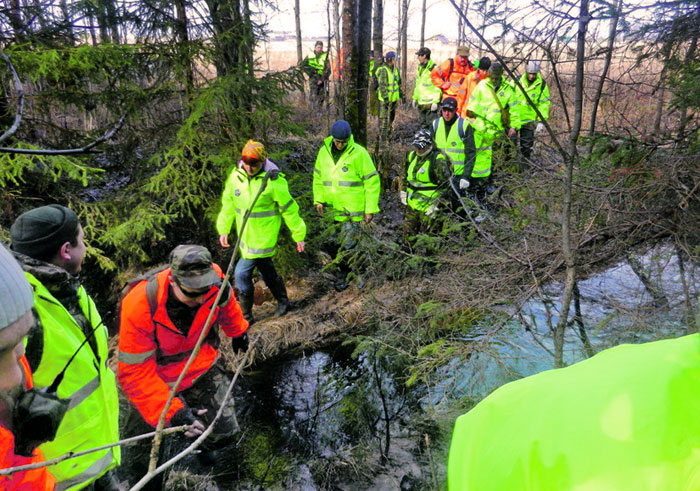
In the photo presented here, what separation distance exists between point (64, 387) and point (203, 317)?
1.01 meters

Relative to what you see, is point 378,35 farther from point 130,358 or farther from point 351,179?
point 130,358

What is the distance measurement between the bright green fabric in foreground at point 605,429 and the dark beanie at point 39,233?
2404mm

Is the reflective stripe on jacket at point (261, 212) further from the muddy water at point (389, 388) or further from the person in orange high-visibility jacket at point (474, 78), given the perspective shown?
the person in orange high-visibility jacket at point (474, 78)

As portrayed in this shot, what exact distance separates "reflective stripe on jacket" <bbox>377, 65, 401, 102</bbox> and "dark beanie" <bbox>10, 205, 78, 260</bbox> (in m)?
8.08

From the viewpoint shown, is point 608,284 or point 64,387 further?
point 608,284

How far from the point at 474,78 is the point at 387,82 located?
2.19 meters

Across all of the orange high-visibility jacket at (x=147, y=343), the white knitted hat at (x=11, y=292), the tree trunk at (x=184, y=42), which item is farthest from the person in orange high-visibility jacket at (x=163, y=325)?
the tree trunk at (x=184, y=42)

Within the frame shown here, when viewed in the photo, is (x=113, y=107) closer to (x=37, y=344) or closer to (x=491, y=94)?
(x=37, y=344)

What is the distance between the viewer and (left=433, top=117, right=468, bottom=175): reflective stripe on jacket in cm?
596

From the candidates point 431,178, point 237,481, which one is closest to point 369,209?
point 431,178

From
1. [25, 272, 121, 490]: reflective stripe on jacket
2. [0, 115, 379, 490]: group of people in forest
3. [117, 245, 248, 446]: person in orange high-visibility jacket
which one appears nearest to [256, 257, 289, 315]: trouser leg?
[0, 115, 379, 490]: group of people in forest

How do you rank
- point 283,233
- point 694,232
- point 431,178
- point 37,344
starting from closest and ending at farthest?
1. point 37,344
2. point 694,232
3. point 431,178
4. point 283,233

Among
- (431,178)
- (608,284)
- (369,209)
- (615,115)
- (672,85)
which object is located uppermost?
(672,85)

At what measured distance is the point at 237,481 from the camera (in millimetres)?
3635
